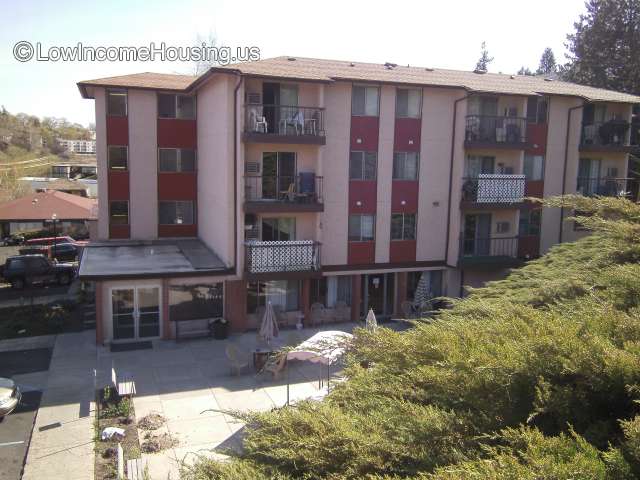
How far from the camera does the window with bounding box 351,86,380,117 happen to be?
23.2 m

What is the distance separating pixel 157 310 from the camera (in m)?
21.5

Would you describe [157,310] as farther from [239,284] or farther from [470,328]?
[470,328]

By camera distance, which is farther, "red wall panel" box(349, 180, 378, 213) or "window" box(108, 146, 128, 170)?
"window" box(108, 146, 128, 170)

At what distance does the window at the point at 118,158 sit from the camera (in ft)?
86.2

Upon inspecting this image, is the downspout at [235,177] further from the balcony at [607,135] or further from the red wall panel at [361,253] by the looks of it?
the balcony at [607,135]

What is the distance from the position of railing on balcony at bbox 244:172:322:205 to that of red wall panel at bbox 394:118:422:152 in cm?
404

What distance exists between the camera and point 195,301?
72.1 feet

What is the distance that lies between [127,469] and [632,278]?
1023 centimetres

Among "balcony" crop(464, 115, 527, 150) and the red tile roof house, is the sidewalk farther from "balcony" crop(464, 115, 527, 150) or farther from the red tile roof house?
"balcony" crop(464, 115, 527, 150)

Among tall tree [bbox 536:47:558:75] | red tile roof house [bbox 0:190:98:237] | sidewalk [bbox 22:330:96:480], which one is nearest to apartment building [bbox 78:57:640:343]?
sidewalk [bbox 22:330:96:480]

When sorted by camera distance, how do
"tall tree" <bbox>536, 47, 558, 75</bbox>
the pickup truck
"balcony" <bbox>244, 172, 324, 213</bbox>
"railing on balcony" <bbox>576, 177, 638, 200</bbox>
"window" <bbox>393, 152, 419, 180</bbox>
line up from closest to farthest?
"balcony" <bbox>244, 172, 324, 213</bbox> < "window" <bbox>393, 152, 419, 180</bbox> < "railing on balcony" <bbox>576, 177, 638, 200</bbox> < the pickup truck < "tall tree" <bbox>536, 47, 558, 75</bbox>

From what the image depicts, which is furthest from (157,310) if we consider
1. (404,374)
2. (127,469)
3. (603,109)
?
(603,109)

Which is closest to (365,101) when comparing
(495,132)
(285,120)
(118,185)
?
(285,120)

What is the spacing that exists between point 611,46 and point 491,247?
29.3 m
